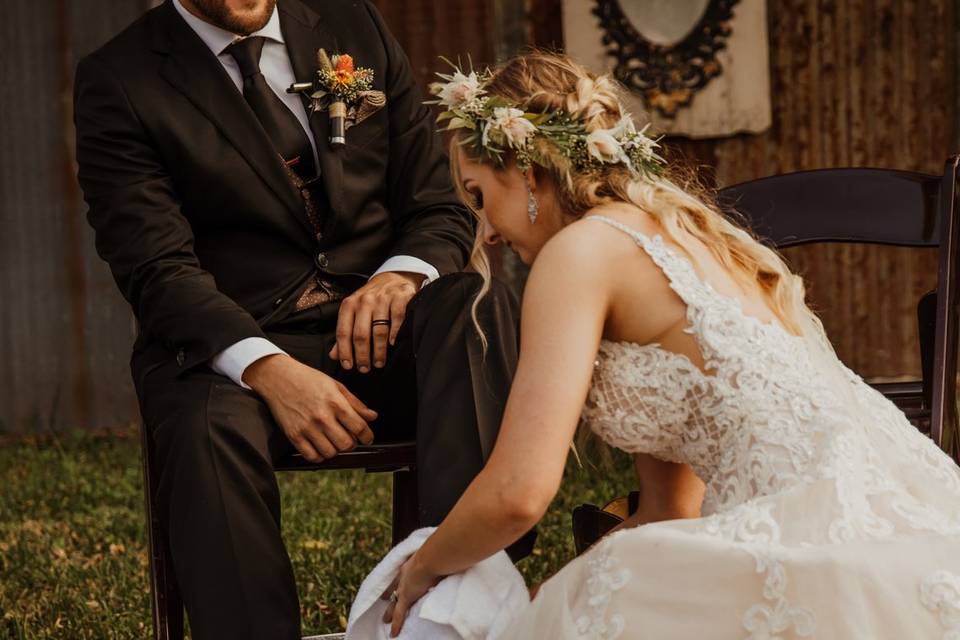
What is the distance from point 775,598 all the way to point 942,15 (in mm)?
5976

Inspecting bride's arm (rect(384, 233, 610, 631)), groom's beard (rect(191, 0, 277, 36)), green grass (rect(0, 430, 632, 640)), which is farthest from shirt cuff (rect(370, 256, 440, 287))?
green grass (rect(0, 430, 632, 640))

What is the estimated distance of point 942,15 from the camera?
24.2ft

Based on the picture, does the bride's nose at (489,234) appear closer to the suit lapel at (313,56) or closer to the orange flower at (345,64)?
the suit lapel at (313,56)

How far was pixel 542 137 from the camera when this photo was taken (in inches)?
103

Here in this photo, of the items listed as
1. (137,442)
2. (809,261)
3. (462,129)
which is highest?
(462,129)

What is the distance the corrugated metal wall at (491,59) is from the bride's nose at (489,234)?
4829 mm

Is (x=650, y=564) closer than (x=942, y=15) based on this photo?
Yes

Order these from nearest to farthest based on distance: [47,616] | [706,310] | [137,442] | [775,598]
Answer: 1. [775,598]
2. [706,310]
3. [47,616]
4. [137,442]

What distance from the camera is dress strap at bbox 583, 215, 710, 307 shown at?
249 cm

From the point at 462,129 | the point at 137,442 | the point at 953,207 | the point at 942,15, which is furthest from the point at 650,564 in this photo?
the point at 942,15

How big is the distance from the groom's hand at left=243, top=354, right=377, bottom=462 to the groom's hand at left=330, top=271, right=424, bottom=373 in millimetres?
178

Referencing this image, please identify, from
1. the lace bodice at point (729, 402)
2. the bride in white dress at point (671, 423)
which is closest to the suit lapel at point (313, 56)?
the bride in white dress at point (671, 423)

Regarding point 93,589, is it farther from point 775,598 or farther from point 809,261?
point 809,261

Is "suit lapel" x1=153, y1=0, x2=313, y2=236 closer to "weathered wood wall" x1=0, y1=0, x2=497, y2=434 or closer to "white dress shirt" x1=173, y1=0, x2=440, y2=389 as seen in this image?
"white dress shirt" x1=173, y1=0, x2=440, y2=389
